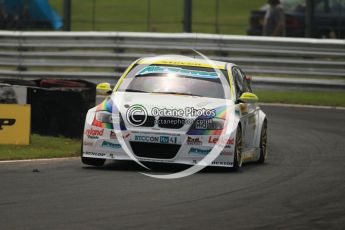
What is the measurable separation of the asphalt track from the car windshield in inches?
39.5

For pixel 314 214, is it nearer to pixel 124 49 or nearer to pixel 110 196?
pixel 110 196

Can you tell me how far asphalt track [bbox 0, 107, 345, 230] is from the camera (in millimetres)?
8914

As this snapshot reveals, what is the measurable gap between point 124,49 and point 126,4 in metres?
18.8

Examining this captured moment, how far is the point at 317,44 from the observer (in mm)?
23766

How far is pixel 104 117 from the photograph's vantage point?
41.1 feet

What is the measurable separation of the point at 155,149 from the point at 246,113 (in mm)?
1639

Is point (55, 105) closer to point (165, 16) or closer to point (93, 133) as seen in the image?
point (93, 133)

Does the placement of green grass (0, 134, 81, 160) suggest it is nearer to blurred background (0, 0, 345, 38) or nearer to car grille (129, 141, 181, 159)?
car grille (129, 141, 181, 159)

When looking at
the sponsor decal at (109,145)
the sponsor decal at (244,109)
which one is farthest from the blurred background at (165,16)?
the sponsor decal at (109,145)

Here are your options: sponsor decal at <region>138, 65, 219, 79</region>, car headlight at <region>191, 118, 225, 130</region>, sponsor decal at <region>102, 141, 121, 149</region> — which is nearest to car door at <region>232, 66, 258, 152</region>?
sponsor decal at <region>138, 65, 219, 79</region>

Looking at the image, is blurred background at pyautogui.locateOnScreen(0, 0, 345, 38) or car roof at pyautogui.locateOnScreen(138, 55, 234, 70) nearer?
car roof at pyautogui.locateOnScreen(138, 55, 234, 70)

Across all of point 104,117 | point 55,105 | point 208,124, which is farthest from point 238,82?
point 55,105

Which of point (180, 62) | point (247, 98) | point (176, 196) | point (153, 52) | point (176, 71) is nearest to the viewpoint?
point (176, 196)

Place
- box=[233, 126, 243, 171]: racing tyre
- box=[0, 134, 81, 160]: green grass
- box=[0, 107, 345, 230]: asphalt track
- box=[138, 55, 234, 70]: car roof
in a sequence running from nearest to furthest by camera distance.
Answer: box=[0, 107, 345, 230]: asphalt track → box=[233, 126, 243, 171]: racing tyre → box=[0, 134, 81, 160]: green grass → box=[138, 55, 234, 70]: car roof
